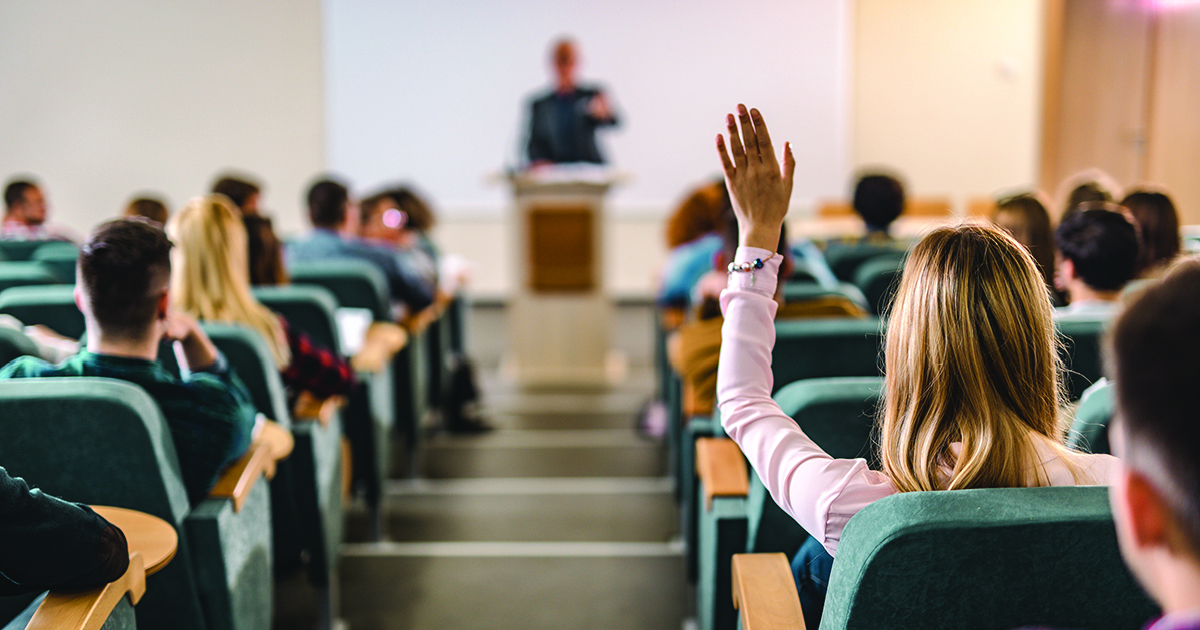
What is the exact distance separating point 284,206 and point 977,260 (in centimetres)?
693

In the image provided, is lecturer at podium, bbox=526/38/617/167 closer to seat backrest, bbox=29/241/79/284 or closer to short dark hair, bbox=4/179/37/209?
seat backrest, bbox=29/241/79/284

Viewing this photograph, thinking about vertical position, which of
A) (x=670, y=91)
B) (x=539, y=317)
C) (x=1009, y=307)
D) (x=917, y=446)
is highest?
(x=670, y=91)

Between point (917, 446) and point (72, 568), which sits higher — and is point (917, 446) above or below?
above

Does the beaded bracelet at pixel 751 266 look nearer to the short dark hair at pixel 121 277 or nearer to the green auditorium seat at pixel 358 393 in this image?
the short dark hair at pixel 121 277

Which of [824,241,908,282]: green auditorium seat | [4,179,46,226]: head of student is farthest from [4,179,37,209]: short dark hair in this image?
[824,241,908,282]: green auditorium seat

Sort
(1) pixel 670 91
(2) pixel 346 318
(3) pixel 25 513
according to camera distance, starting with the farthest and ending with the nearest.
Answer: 1. (1) pixel 670 91
2. (2) pixel 346 318
3. (3) pixel 25 513

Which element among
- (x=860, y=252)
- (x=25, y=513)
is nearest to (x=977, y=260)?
(x=25, y=513)

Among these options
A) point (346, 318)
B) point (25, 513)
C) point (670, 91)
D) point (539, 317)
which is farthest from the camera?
point (670, 91)

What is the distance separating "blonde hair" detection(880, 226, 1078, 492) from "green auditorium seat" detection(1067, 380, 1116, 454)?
1.26ft

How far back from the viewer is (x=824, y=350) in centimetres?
172

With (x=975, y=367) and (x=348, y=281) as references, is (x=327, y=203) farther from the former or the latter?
(x=975, y=367)

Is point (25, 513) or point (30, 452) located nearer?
point (25, 513)

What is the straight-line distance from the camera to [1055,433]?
1031 mm

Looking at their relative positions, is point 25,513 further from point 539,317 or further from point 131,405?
point 539,317
